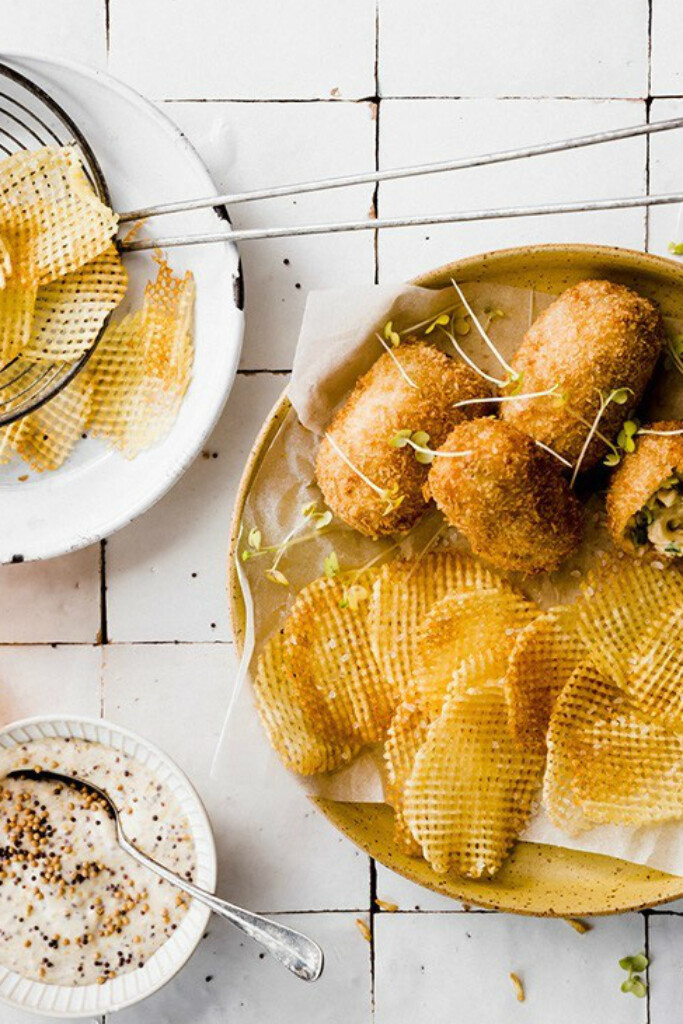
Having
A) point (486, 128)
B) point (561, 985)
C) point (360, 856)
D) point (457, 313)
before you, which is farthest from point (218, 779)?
point (486, 128)

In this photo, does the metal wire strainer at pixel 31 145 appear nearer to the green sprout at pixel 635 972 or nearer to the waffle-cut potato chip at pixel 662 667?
the waffle-cut potato chip at pixel 662 667

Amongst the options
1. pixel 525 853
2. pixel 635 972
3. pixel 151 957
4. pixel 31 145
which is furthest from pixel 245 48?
pixel 635 972

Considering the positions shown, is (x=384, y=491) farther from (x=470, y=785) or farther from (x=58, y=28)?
(x=58, y=28)

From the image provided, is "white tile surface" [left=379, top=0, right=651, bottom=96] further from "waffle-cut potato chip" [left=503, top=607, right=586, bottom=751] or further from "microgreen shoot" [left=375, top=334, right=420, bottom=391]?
"waffle-cut potato chip" [left=503, top=607, right=586, bottom=751]

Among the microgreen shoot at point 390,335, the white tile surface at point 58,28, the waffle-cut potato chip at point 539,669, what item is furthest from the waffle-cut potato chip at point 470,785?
the white tile surface at point 58,28

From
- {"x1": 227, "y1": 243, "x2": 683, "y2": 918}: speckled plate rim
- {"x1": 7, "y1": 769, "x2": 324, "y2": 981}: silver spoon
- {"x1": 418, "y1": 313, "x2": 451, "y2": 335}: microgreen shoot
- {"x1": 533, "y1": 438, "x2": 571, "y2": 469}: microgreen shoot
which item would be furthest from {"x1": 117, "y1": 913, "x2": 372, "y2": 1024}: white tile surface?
{"x1": 418, "y1": 313, "x2": 451, "y2": 335}: microgreen shoot
